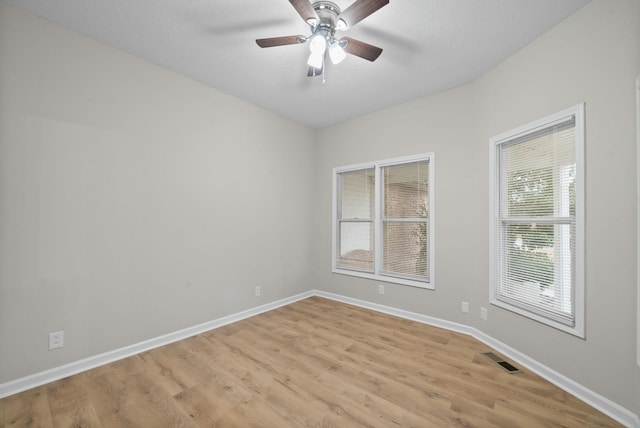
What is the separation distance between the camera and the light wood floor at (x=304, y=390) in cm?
178

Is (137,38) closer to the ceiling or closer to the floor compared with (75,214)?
closer to the ceiling

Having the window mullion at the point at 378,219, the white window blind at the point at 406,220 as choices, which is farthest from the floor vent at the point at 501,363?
the window mullion at the point at 378,219

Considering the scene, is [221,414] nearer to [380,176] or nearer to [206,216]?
[206,216]

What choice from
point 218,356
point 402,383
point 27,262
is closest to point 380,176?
point 402,383

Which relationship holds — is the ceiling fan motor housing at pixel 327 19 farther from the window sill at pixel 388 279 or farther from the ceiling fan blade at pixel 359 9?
the window sill at pixel 388 279

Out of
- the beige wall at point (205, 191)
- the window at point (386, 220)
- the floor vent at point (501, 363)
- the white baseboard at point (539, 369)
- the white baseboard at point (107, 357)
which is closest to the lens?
the white baseboard at point (539, 369)

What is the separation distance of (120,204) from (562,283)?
4.00 metres

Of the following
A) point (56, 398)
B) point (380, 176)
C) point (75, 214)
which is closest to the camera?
point (56, 398)

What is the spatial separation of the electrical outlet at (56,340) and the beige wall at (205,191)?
0.04m

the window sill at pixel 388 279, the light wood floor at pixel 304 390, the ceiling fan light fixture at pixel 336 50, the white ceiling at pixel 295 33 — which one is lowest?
the light wood floor at pixel 304 390

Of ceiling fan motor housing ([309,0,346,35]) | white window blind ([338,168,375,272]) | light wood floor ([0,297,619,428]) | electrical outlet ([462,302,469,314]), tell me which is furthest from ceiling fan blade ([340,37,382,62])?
electrical outlet ([462,302,469,314])

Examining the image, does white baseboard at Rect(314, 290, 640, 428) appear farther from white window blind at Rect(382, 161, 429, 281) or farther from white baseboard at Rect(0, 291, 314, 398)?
white baseboard at Rect(0, 291, 314, 398)

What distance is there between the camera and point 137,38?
96.6 inches

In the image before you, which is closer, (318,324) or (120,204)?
(120,204)
